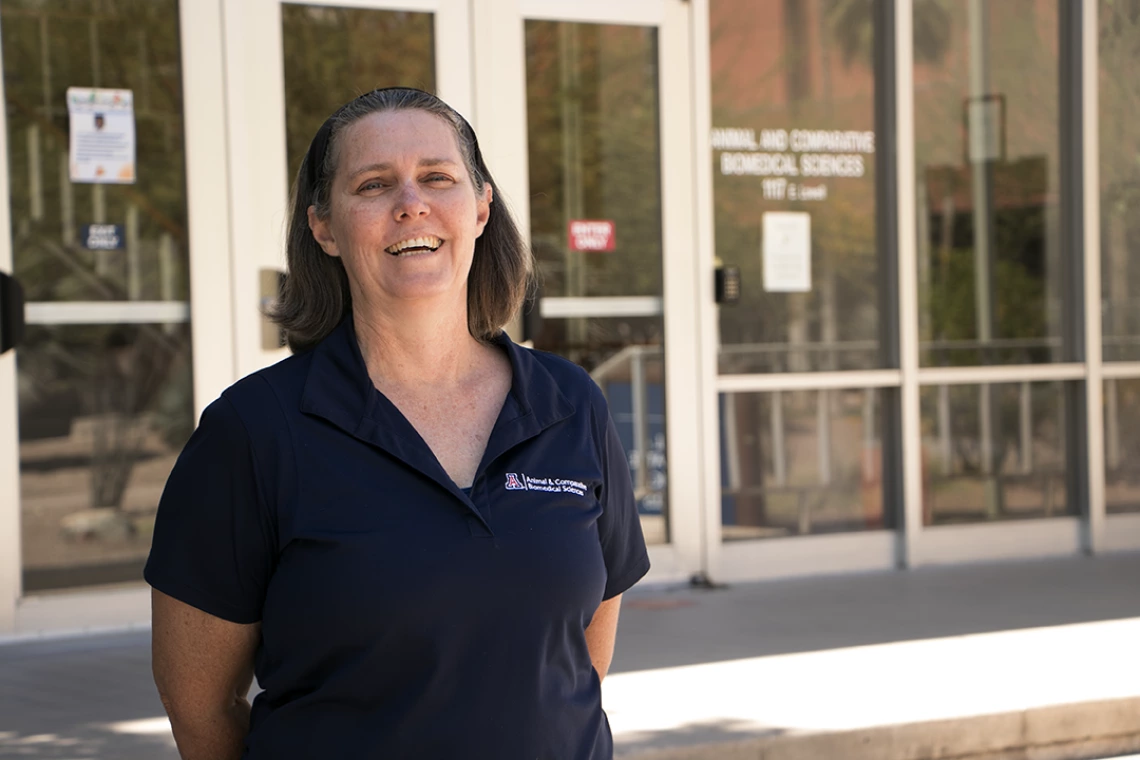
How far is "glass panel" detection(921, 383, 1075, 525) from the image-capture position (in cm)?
756

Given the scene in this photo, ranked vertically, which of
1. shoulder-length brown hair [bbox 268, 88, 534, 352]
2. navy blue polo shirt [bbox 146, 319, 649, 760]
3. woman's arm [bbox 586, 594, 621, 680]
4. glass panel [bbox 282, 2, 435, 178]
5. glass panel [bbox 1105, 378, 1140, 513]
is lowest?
glass panel [bbox 1105, 378, 1140, 513]

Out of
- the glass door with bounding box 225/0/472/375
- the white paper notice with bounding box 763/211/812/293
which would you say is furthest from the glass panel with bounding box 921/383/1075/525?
the glass door with bounding box 225/0/472/375

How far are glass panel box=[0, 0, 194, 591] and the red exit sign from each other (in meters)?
1.83

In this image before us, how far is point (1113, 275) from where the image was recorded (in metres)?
7.95

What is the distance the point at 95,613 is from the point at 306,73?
7.97ft

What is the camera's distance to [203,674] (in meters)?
2.02

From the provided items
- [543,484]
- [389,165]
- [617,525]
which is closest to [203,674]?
[543,484]

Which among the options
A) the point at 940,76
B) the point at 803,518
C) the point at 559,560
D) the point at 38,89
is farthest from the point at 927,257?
the point at 559,560

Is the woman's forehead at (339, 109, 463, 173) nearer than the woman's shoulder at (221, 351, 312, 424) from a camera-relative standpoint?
No

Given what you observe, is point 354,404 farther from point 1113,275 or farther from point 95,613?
point 1113,275

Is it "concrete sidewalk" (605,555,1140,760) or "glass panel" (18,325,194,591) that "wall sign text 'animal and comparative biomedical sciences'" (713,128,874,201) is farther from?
"glass panel" (18,325,194,591)

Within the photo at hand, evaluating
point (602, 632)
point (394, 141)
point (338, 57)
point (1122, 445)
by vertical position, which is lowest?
point (1122, 445)

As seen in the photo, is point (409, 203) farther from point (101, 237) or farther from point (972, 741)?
point (101, 237)

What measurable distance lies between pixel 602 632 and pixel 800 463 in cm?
504
